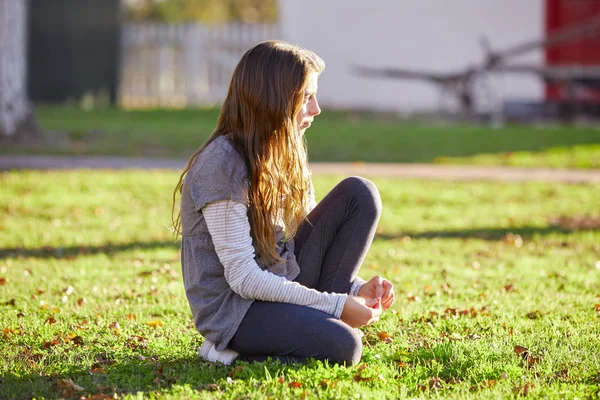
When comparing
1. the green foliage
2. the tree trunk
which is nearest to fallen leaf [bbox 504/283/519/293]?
the tree trunk

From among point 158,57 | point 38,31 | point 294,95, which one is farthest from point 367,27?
point 294,95

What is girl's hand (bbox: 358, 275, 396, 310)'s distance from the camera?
3.52m

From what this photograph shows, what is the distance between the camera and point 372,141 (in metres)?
13.0

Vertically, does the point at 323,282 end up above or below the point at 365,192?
below

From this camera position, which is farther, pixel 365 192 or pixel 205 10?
pixel 205 10

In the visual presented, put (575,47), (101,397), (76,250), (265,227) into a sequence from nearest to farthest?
(101,397), (265,227), (76,250), (575,47)

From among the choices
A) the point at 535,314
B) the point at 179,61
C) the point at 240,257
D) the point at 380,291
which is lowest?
the point at 535,314

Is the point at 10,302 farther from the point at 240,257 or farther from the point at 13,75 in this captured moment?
the point at 13,75

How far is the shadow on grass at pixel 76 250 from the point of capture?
611 cm

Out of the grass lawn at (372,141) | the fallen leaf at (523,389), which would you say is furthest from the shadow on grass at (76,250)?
the grass lawn at (372,141)

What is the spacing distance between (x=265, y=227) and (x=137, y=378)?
2.52 feet

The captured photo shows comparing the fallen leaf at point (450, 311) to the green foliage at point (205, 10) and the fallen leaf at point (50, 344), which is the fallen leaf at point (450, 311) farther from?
the green foliage at point (205, 10)

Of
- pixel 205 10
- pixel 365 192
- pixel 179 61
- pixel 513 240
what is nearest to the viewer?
pixel 365 192

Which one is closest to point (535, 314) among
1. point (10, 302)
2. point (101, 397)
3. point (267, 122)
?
point (267, 122)
